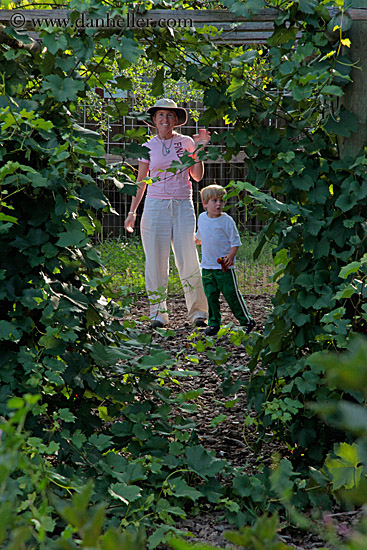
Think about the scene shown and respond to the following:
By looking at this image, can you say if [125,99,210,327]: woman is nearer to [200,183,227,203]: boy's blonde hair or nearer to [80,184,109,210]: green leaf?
[200,183,227,203]: boy's blonde hair

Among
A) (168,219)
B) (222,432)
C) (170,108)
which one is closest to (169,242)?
(168,219)

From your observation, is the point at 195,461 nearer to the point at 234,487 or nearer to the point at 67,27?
the point at 234,487

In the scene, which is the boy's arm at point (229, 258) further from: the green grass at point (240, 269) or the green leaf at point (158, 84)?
the green leaf at point (158, 84)

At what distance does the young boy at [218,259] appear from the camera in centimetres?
519

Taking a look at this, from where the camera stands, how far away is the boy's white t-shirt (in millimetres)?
5273

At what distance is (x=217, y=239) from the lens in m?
5.27

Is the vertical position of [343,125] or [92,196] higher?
[343,125]

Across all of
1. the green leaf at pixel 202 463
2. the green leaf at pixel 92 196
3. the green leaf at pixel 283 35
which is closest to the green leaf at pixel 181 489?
the green leaf at pixel 202 463

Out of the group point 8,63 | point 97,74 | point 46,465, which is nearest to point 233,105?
point 97,74

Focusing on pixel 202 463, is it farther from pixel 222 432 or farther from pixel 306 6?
pixel 306 6

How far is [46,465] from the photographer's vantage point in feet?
5.92

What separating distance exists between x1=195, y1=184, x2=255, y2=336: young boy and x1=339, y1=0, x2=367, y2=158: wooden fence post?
2.80m

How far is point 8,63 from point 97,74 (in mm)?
382

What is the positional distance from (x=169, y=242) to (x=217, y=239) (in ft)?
1.60
